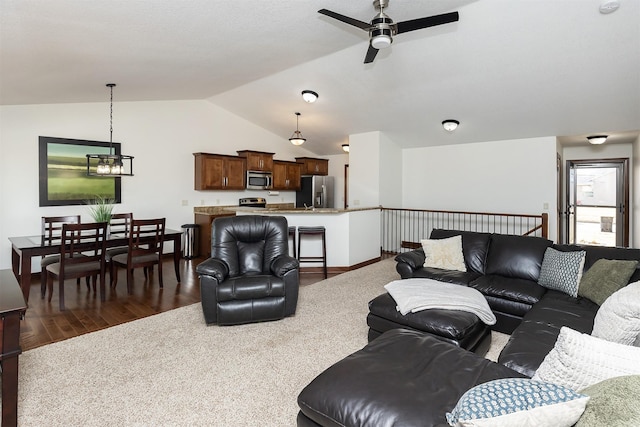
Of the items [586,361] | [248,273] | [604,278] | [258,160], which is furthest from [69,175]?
[604,278]

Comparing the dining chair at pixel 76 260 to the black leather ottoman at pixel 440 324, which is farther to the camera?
the dining chair at pixel 76 260

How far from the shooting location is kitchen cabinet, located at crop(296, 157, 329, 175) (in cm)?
896

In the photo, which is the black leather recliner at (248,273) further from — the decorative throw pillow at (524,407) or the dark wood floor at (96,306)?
the decorative throw pillow at (524,407)

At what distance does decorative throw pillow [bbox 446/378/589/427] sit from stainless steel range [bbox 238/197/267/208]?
22.8 ft

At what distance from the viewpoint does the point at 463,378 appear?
60.9 inches

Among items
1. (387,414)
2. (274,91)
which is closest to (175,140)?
(274,91)

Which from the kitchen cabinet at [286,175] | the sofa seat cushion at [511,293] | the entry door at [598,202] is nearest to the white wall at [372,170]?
the kitchen cabinet at [286,175]

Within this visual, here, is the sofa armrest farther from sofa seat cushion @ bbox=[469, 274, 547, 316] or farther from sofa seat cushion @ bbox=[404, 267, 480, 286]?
sofa seat cushion @ bbox=[469, 274, 547, 316]

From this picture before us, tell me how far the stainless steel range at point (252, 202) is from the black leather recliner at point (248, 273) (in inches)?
153

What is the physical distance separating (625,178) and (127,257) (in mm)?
9113

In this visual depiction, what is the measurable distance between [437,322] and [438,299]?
26 centimetres

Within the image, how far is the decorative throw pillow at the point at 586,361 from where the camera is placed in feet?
3.68

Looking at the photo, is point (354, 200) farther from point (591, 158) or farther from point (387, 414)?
point (387, 414)

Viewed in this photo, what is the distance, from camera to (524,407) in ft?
3.17
